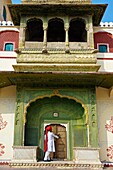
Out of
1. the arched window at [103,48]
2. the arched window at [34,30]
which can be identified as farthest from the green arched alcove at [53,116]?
the arched window at [34,30]

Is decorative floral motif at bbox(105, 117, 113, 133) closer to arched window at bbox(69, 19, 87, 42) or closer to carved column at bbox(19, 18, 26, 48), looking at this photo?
arched window at bbox(69, 19, 87, 42)

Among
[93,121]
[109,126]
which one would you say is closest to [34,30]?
[93,121]

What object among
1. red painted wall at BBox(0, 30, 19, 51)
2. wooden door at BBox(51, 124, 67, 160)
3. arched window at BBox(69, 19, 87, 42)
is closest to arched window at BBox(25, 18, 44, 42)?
red painted wall at BBox(0, 30, 19, 51)

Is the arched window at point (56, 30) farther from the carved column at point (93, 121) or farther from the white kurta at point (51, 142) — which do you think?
the white kurta at point (51, 142)

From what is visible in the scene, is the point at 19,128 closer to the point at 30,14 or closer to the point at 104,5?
the point at 30,14

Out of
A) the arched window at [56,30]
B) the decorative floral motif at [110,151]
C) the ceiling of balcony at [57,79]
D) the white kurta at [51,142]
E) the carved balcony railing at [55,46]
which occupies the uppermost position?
the arched window at [56,30]

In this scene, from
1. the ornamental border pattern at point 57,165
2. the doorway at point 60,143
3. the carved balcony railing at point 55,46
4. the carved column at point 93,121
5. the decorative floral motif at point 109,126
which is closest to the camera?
the ornamental border pattern at point 57,165

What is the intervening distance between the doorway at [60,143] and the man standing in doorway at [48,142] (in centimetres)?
52

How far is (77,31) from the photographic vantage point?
44.1ft

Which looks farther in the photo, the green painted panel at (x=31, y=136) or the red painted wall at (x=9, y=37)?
the red painted wall at (x=9, y=37)

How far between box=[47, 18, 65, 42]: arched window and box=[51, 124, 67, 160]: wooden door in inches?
189

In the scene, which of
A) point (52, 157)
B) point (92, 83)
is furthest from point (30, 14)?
point (52, 157)

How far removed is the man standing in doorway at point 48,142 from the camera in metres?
10.1

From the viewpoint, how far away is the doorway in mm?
10906
